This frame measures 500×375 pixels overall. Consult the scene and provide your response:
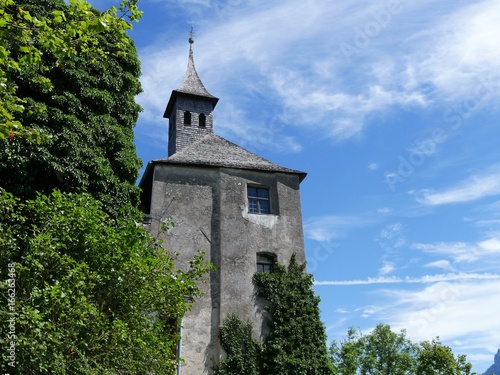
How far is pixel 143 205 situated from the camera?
22391 mm

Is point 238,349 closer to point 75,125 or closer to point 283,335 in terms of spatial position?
point 283,335

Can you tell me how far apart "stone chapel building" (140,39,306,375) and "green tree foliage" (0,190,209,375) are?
20.7 ft

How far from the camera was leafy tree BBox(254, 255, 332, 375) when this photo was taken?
1844cm

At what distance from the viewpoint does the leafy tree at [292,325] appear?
60.5ft

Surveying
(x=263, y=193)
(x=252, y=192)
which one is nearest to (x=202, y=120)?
(x=252, y=192)

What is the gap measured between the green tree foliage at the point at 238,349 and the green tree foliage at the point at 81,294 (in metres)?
6.03

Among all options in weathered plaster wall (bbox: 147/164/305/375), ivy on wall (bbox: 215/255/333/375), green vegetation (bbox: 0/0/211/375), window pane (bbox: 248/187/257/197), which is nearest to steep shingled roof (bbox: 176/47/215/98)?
weathered plaster wall (bbox: 147/164/305/375)

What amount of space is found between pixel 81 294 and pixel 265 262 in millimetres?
11883

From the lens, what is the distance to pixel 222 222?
2072 centimetres

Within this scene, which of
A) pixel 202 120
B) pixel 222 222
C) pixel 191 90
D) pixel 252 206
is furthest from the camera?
pixel 191 90

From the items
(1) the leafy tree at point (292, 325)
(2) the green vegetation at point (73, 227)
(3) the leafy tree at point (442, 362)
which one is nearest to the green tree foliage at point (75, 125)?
(2) the green vegetation at point (73, 227)

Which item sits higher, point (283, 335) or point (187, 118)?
point (187, 118)

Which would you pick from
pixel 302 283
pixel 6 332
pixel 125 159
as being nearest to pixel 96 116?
pixel 125 159

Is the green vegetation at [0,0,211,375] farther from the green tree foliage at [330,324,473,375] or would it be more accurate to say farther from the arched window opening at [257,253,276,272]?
the green tree foliage at [330,324,473,375]
